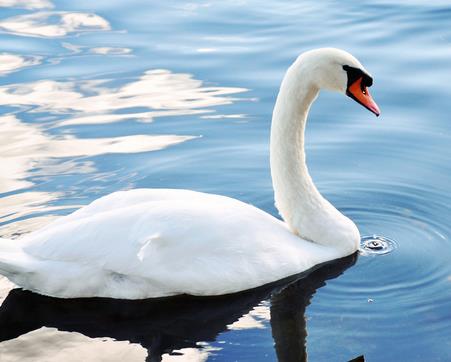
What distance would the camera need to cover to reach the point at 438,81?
12547mm

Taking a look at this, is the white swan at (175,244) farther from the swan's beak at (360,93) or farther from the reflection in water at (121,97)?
the reflection in water at (121,97)

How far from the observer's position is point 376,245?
8922mm

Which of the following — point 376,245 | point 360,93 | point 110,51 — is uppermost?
point 360,93

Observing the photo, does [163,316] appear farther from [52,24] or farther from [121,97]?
[52,24]

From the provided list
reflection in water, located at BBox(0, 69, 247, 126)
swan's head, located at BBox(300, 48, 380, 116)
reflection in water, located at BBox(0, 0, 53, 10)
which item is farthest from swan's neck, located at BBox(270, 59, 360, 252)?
reflection in water, located at BBox(0, 0, 53, 10)

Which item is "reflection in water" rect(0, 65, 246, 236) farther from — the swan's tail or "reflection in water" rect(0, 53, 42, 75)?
the swan's tail

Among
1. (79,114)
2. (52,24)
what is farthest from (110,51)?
(79,114)

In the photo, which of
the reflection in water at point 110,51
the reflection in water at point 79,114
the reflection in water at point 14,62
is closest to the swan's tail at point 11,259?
the reflection in water at point 79,114

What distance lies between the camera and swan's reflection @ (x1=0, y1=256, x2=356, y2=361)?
7.54 m

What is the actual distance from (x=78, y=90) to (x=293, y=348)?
6288 millimetres

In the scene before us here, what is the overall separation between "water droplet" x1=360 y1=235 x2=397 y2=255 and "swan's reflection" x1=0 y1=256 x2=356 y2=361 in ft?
2.34

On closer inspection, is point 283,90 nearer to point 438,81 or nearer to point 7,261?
point 7,261

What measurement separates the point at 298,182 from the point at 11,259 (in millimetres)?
2385

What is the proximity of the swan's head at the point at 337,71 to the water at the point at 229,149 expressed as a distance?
4.33 feet
